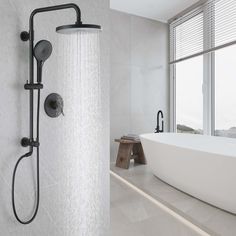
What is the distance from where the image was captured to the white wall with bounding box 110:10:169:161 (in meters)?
4.77

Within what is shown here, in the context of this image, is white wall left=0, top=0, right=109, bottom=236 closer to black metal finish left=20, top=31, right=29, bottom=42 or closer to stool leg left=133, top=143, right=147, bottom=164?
black metal finish left=20, top=31, right=29, bottom=42

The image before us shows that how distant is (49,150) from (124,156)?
2966 mm

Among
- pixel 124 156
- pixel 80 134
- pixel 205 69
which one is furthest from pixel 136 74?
pixel 80 134

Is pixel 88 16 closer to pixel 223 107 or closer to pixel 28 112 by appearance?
Result: pixel 28 112

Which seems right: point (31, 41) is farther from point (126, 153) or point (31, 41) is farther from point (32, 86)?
point (126, 153)

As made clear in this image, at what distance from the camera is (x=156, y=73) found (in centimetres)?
515

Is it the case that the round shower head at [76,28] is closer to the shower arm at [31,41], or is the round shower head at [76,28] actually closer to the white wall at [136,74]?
the shower arm at [31,41]

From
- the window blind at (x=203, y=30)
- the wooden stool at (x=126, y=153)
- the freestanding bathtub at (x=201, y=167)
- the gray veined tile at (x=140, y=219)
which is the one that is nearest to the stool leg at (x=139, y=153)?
the wooden stool at (x=126, y=153)

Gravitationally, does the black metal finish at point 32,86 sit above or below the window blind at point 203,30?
below

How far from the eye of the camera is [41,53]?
47.4 inches

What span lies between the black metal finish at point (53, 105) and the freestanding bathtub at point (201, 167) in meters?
1.59

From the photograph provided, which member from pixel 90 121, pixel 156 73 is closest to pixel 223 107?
pixel 156 73

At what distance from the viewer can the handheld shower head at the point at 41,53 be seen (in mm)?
1193

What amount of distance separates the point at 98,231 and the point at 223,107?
10.7ft
